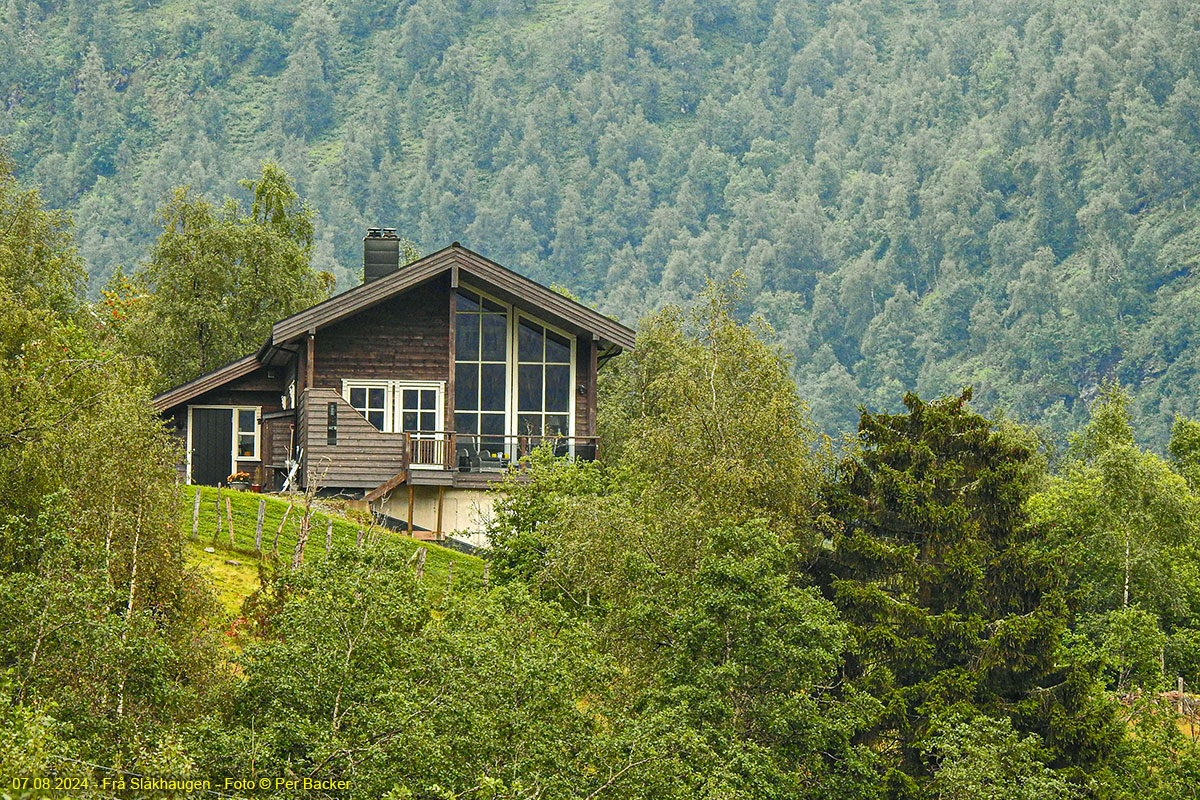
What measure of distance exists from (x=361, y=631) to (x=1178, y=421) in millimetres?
41314

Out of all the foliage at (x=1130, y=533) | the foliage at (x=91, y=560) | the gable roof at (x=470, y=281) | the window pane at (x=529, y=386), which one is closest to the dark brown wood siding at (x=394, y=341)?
the gable roof at (x=470, y=281)

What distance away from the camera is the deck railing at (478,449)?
4319cm

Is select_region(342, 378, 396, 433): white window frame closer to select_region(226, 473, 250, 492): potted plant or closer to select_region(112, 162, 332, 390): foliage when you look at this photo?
select_region(226, 473, 250, 492): potted plant

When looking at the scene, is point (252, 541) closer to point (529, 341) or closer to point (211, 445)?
point (529, 341)

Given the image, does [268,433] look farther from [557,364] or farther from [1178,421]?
[1178,421]

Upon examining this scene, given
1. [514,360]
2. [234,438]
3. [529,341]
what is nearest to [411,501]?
[514,360]

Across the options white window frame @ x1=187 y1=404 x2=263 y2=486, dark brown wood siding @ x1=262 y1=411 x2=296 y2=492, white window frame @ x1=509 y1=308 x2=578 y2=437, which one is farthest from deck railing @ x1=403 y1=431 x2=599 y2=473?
white window frame @ x1=187 y1=404 x2=263 y2=486

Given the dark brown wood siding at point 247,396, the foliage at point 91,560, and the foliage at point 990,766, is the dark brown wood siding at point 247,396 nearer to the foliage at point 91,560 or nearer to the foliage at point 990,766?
the foliage at point 91,560

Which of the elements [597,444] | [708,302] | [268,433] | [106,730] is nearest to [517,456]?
[597,444]

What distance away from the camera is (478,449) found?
44.0 metres

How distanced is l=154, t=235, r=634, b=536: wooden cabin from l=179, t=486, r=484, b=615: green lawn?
188 centimetres

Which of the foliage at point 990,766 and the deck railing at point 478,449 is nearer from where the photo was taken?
the foliage at point 990,766

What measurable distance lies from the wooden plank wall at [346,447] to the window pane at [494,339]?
335 centimetres

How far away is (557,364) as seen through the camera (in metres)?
44.8
